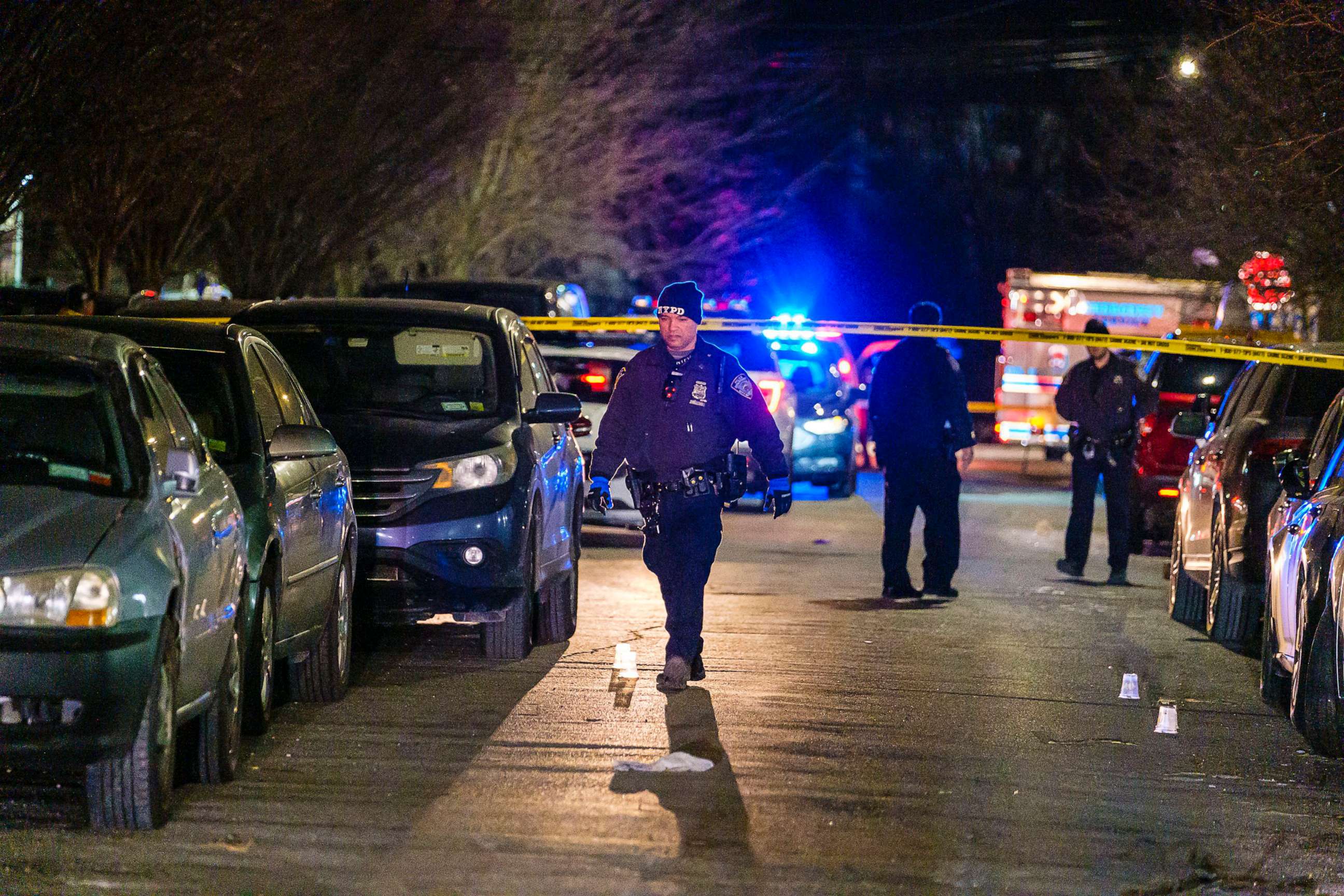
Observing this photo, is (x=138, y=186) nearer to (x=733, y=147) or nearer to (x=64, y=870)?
(x=64, y=870)

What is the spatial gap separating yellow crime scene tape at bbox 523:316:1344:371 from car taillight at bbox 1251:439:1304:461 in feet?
1.52

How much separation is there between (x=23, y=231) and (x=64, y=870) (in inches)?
940

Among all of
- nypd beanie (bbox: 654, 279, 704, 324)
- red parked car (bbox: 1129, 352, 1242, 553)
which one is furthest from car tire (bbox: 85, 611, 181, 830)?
red parked car (bbox: 1129, 352, 1242, 553)

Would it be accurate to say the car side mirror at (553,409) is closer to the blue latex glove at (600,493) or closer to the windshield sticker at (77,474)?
the blue latex glove at (600,493)

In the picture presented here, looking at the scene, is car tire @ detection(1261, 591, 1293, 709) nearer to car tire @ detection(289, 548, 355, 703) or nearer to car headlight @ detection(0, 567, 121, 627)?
car tire @ detection(289, 548, 355, 703)

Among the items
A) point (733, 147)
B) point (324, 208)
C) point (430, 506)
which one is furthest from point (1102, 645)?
point (733, 147)

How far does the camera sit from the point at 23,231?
92.7 ft

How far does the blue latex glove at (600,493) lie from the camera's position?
942 centimetres

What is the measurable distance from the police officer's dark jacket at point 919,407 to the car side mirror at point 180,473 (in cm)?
745

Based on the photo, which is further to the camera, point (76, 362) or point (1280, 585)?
point (1280, 585)

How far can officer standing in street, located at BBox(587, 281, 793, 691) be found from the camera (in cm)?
937

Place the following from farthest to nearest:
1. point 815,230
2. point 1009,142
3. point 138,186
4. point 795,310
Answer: point 815,230, point 1009,142, point 795,310, point 138,186

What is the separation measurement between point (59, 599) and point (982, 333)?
30.6 ft

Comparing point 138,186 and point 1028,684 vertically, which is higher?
point 138,186
